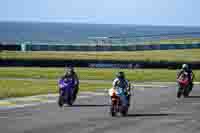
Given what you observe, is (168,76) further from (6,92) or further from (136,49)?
(136,49)

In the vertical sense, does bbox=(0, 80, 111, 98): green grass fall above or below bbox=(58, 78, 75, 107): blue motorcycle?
below

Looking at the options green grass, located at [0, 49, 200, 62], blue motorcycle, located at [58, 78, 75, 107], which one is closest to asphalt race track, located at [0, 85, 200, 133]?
blue motorcycle, located at [58, 78, 75, 107]

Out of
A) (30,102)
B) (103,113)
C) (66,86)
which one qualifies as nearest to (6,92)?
(30,102)

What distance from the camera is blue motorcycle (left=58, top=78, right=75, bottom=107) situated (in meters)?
30.2

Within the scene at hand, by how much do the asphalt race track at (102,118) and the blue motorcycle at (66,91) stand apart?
38 cm

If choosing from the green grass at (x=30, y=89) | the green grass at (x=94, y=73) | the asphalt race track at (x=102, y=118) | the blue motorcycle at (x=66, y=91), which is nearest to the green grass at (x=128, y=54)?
the green grass at (x=94, y=73)

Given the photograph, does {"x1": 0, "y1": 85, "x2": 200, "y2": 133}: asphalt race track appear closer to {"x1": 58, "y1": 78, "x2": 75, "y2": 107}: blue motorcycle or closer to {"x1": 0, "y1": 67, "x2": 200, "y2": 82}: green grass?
{"x1": 58, "y1": 78, "x2": 75, "y2": 107}: blue motorcycle

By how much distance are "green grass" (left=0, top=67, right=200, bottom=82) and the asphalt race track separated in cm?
2233

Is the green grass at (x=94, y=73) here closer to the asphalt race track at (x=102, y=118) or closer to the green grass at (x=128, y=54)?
the green grass at (x=128, y=54)

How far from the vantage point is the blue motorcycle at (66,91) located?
30.2 metres

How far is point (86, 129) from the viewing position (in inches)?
800

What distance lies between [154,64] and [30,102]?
33.8 metres

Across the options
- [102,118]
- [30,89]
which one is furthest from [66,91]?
[30,89]

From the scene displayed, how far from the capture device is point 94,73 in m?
60.8
